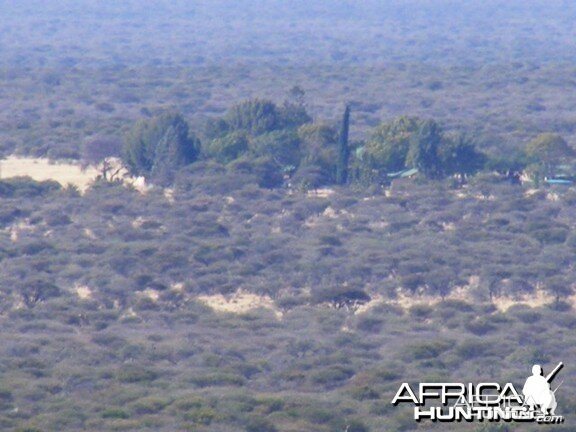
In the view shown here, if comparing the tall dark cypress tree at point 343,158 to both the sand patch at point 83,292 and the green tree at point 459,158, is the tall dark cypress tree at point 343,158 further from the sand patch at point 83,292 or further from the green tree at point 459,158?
the sand patch at point 83,292

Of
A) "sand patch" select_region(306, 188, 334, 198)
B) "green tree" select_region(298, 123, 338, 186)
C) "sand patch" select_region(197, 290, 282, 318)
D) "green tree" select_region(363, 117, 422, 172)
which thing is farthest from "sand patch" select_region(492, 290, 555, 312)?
"green tree" select_region(363, 117, 422, 172)

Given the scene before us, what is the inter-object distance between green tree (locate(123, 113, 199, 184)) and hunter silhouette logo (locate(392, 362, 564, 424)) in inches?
848

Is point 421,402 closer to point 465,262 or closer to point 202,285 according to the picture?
point 202,285

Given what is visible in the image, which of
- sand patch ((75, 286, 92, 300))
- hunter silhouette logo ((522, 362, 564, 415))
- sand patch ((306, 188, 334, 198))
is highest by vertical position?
hunter silhouette logo ((522, 362, 564, 415))

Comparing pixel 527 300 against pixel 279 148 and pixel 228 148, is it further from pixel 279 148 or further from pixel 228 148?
pixel 228 148

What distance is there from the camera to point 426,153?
38938mm

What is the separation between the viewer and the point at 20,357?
20359 mm

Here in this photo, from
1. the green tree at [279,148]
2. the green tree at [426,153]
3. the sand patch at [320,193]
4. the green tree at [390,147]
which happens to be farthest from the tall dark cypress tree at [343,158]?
the green tree at [279,148]

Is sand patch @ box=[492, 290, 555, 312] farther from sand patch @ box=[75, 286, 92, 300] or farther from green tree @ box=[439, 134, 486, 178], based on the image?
green tree @ box=[439, 134, 486, 178]

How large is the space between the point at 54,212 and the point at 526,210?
11462 millimetres

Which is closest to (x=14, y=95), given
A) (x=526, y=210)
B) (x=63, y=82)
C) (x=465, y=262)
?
(x=63, y=82)

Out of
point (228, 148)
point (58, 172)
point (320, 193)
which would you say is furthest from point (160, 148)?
point (320, 193)

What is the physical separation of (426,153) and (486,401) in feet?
76.8

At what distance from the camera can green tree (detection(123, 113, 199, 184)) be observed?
129ft
